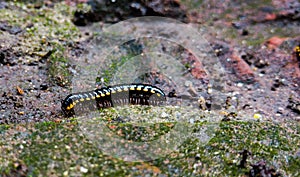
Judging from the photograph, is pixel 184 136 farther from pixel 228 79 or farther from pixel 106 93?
pixel 228 79

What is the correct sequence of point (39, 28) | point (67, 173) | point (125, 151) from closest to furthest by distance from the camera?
point (67, 173) < point (125, 151) < point (39, 28)

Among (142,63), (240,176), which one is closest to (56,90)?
(142,63)

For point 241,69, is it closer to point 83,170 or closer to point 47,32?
point 47,32

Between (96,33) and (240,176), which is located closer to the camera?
(240,176)

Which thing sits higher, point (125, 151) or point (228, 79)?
point (228, 79)

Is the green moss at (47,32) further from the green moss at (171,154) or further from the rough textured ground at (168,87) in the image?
the green moss at (171,154)

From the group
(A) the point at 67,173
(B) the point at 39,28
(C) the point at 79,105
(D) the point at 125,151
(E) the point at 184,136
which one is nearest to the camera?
(A) the point at 67,173

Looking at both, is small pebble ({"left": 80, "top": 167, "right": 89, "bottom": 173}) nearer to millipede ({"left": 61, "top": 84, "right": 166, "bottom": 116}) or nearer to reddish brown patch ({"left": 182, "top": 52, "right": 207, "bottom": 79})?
millipede ({"left": 61, "top": 84, "right": 166, "bottom": 116})
